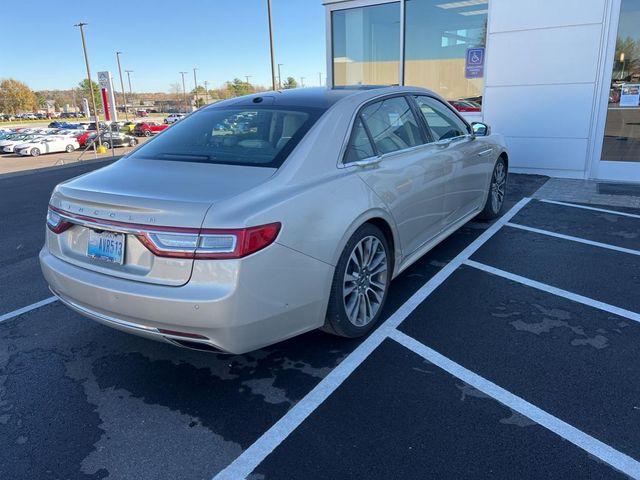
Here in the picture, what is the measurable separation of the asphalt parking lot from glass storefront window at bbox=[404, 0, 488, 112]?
22.0 ft

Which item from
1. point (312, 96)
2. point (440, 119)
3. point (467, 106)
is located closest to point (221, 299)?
point (312, 96)

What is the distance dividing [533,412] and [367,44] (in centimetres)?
1015

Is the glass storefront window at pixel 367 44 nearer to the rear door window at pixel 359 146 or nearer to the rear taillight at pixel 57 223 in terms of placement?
the rear door window at pixel 359 146

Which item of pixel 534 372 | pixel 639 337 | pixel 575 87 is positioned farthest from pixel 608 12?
pixel 534 372

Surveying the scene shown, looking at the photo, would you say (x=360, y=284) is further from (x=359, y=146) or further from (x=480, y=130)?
(x=480, y=130)

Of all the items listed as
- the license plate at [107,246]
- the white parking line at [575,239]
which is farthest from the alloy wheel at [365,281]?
the white parking line at [575,239]

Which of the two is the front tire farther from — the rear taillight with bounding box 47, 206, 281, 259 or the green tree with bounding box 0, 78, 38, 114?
the green tree with bounding box 0, 78, 38, 114

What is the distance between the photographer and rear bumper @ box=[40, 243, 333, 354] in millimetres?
2287

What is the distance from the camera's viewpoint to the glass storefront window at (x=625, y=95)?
7824mm

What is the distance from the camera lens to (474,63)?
9.71 m

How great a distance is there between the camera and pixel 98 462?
2.21 meters

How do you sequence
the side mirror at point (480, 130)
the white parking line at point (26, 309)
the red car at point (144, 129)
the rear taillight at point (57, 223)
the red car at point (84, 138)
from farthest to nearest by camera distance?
the red car at point (144, 129), the red car at point (84, 138), the side mirror at point (480, 130), the white parking line at point (26, 309), the rear taillight at point (57, 223)

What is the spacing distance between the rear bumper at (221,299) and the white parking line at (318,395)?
0.36 m

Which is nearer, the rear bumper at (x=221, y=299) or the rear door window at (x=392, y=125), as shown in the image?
A: the rear bumper at (x=221, y=299)
